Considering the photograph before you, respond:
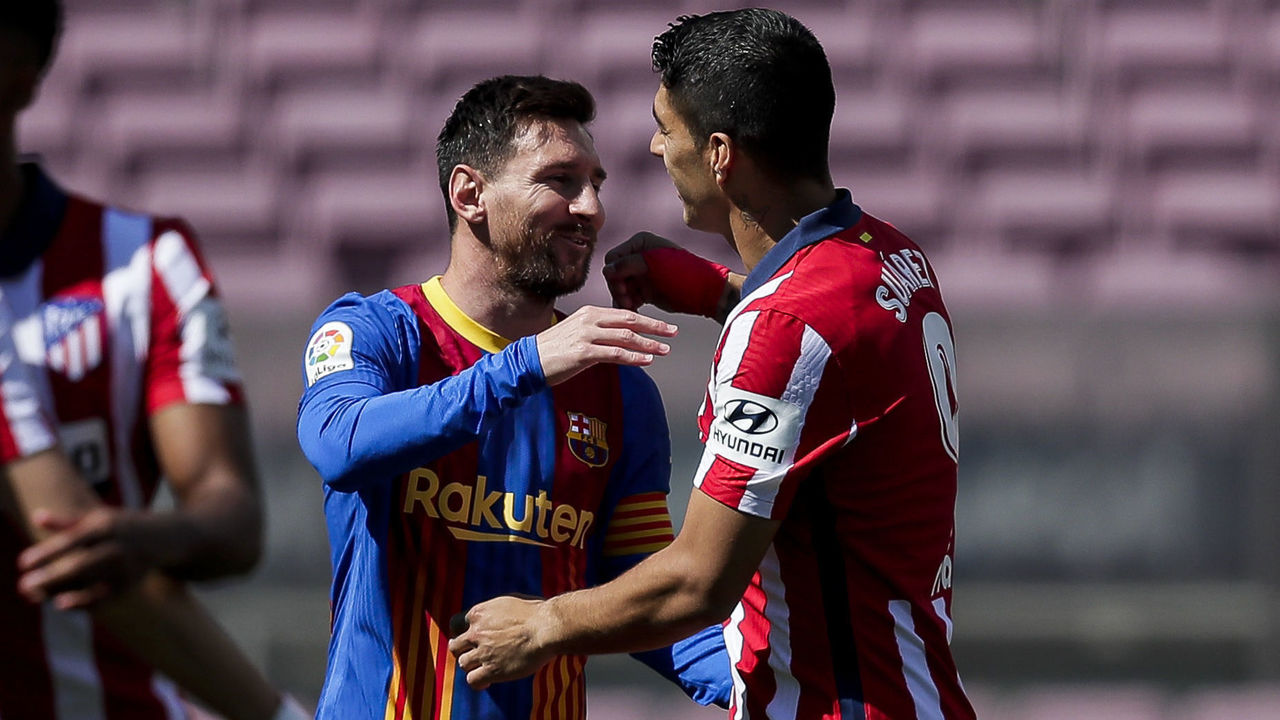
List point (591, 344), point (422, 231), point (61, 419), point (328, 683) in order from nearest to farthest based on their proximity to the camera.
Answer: point (61, 419), point (591, 344), point (328, 683), point (422, 231)

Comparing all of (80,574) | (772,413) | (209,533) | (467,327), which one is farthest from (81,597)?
(467,327)

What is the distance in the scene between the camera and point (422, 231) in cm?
566

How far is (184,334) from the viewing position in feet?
5.41

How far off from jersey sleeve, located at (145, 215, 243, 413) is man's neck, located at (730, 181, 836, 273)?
97cm

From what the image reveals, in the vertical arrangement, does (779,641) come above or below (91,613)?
below

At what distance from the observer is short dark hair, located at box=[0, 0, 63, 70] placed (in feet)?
5.02

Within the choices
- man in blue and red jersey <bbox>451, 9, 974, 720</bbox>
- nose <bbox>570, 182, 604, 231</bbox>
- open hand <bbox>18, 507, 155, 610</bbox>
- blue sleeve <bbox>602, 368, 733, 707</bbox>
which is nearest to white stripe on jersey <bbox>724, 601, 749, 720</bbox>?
man in blue and red jersey <bbox>451, 9, 974, 720</bbox>

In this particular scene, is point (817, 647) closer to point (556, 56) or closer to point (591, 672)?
point (591, 672)

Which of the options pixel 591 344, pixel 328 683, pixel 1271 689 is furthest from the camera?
pixel 1271 689

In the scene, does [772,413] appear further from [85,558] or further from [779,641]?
[85,558]

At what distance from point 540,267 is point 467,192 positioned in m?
0.23

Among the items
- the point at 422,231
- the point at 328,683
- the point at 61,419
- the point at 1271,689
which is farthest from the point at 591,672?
the point at 61,419

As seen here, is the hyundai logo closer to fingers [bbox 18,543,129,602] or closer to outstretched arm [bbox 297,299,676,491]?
outstretched arm [bbox 297,299,676,491]

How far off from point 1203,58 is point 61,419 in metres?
5.09
